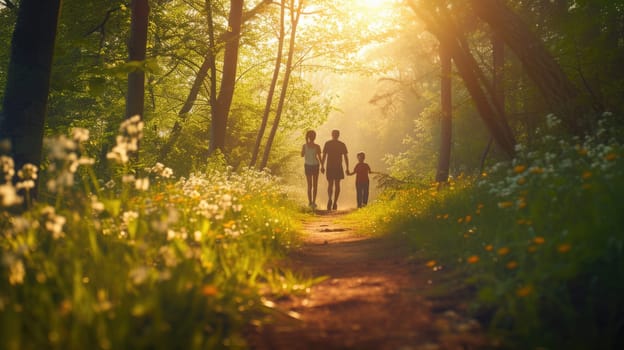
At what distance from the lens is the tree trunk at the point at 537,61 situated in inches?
281

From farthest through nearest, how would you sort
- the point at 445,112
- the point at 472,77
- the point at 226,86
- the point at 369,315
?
1. the point at 445,112
2. the point at 226,86
3. the point at 472,77
4. the point at 369,315

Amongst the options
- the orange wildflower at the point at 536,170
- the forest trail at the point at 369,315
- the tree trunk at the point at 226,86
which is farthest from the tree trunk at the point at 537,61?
the tree trunk at the point at 226,86

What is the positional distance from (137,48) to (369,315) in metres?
8.67

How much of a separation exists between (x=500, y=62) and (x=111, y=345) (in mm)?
16493

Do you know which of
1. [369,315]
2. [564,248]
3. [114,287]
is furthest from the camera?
[369,315]

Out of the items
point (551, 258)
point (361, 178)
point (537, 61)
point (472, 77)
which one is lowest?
point (551, 258)

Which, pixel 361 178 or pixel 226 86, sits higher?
pixel 226 86

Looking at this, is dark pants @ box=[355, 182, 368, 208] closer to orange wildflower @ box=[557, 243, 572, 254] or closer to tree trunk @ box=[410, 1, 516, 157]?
tree trunk @ box=[410, 1, 516, 157]

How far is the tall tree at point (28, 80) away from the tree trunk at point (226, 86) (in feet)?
30.7

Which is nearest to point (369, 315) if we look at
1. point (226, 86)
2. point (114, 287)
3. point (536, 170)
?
point (114, 287)

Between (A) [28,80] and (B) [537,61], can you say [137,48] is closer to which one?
(A) [28,80]

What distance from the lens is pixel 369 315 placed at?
3340 millimetres

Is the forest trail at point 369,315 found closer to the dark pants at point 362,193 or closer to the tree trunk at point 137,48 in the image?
the tree trunk at point 137,48

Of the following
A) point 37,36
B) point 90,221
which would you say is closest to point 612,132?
point 90,221
